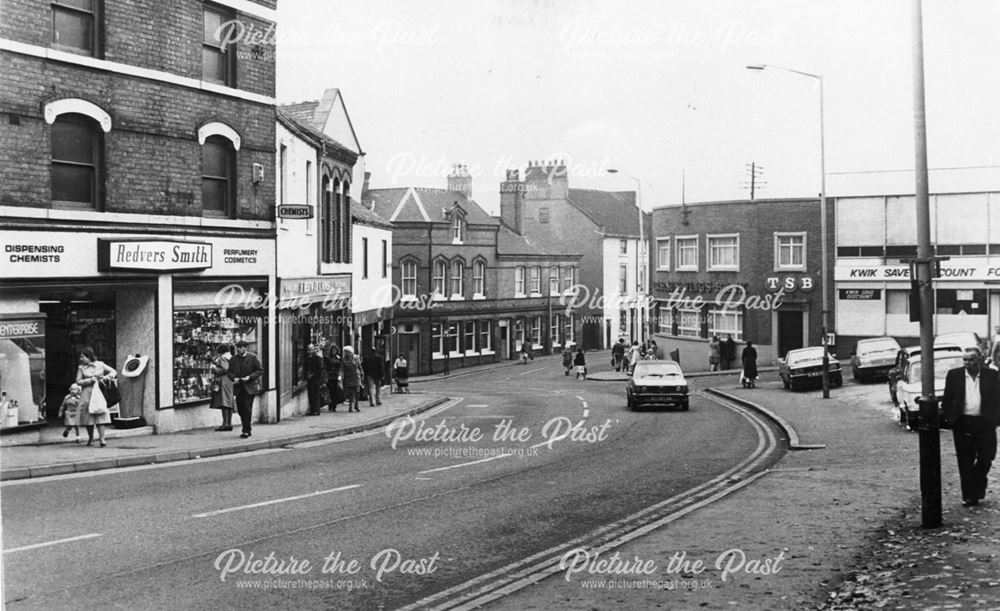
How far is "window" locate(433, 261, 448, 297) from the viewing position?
62.8m

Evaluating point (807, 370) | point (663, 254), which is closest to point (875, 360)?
point (807, 370)

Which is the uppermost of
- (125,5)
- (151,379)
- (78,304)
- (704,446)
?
(125,5)

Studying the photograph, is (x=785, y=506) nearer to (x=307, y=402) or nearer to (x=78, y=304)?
(x=78, y=304)

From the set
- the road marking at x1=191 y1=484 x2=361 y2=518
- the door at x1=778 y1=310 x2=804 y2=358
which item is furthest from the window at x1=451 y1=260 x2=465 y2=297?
the road marking at x1=191 y1=484 x2=361 y2=518

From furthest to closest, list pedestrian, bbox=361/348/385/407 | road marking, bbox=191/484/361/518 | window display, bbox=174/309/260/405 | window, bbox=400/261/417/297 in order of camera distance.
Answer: window, bbox=400/261/417/297, pedestrian, bbox=361/348/385/407, window display, bbox=174/309/260/405, road marking, bbox=191/484/361/518

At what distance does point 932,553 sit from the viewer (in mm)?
9914

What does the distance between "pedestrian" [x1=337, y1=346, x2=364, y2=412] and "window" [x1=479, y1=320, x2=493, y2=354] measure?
39.2 meters

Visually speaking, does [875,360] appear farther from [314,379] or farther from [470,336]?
[470,336]

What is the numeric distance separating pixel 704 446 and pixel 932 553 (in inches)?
425

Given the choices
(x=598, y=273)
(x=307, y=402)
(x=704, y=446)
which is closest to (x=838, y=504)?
(x=704, y=446)

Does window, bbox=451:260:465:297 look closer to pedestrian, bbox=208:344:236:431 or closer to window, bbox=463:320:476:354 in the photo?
window, bbox=463:320:476:354

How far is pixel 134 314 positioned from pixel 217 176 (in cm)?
374

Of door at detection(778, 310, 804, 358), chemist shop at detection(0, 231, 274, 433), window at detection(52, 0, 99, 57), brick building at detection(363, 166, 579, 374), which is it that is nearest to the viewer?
chemist shop at detection(0, 231, 274, 433)

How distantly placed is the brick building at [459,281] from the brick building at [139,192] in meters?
33.5
